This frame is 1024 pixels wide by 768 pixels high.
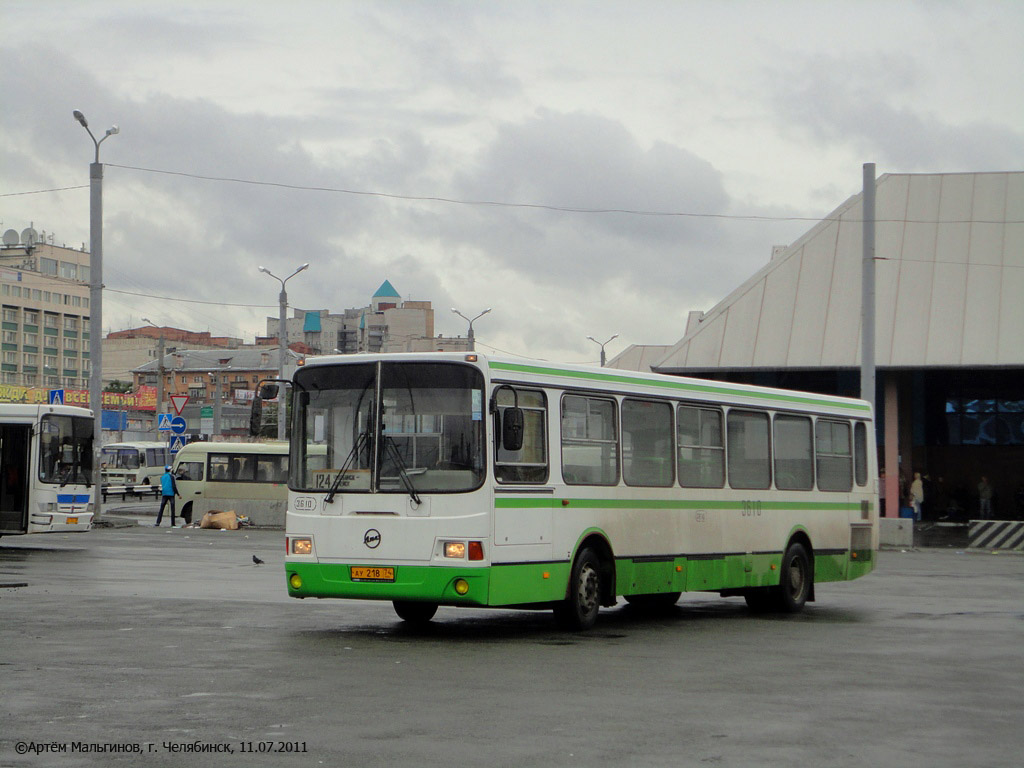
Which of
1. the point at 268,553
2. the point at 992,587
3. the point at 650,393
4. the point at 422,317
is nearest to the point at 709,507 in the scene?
the point at 650,393

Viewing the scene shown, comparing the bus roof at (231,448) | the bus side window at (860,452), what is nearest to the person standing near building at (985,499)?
the bus roof at (231,448)

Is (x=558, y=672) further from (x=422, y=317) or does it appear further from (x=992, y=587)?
(x=422, y=317)

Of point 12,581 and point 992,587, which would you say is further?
point 992,587

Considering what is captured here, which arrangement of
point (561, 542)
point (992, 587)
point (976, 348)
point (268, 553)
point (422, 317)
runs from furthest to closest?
1. point (422, 317)
2. point (976, 348)
3. point (268, 553)
4. point (992, 587)
5. point (561, 542)

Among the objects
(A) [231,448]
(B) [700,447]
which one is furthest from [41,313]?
(B) [700,447]

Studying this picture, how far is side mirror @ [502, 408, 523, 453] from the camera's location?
1414 centimetres

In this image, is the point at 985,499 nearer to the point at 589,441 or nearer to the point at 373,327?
the point at 589,441

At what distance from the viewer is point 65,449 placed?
104 feet

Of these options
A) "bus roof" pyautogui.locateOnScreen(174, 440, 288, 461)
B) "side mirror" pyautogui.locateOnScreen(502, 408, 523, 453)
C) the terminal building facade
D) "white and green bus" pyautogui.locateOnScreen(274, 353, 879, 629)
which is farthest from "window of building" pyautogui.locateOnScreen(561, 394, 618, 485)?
"bus roof" pyautogui.locateOnScreen(174, 440, 288, 461)

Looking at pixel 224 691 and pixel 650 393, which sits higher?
pixel 650 393

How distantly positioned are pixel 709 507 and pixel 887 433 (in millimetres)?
25171

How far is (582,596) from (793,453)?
526 centimetres

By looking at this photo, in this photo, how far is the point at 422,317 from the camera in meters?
158

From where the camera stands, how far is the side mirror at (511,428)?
14.1m
